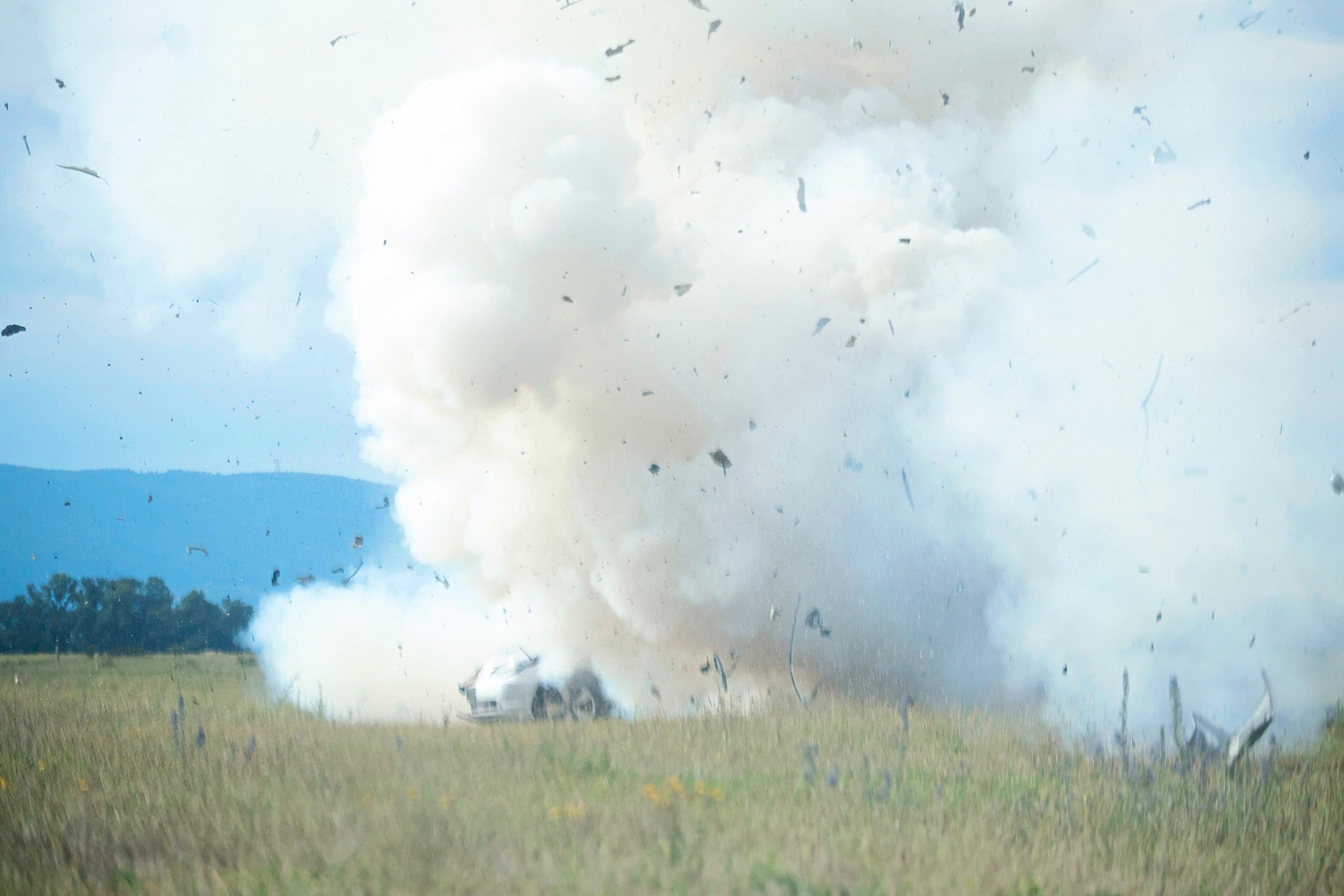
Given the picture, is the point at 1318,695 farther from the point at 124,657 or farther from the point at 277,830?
the point at 124,657

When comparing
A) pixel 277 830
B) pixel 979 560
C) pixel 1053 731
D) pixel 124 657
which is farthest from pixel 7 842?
pixel 124 657

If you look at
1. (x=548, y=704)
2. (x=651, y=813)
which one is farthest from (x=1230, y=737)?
(x=548, y=704)

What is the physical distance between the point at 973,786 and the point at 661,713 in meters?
6.14

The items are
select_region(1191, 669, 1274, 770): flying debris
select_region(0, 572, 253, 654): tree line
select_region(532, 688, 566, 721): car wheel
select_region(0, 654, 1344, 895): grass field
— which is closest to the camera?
select_region(0, 654, 1344, 895): grass field

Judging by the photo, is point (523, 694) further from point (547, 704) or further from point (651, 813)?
point (651, 813)

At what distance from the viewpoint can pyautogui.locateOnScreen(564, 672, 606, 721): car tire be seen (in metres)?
16.3

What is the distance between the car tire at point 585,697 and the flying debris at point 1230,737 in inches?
336

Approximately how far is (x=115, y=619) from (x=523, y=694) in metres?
14.5

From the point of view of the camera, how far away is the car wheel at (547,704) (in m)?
16.2

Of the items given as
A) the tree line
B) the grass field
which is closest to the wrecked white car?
the grass field

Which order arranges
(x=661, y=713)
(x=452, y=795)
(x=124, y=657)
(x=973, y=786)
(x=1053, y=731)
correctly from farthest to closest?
(x=124, y=657) < (x=661, y=713) < (x=1053, y=731) < (x=973, y=786) < (x=452, y=795)

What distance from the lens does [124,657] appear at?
2441cm

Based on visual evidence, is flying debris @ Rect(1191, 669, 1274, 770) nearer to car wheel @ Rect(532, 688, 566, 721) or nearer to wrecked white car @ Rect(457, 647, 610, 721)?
wrecked white car @ Rect(457, 647, 610, 721)

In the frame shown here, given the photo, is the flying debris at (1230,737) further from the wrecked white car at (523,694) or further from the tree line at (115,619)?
the tree line at (115,619)
